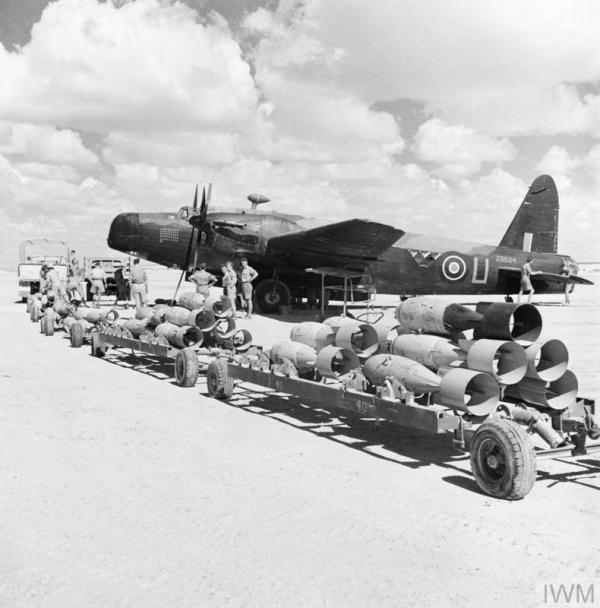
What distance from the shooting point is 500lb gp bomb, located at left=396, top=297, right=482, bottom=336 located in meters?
6.05

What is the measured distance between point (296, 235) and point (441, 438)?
1343 centimetres

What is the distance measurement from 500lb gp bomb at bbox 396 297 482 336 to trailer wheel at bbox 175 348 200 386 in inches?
135

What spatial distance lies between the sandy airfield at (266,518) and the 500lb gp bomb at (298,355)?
0.59m

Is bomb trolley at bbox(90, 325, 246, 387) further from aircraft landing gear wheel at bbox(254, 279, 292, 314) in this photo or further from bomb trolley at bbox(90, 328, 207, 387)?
aircraft landing gear wheel at bbox(254, 279, 292, 314)

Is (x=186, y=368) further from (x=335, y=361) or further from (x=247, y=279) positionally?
(x=247, y=279)

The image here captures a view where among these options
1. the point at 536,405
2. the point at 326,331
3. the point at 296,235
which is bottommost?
the point at 536,405

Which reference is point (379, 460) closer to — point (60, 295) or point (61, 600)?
point (61, 600)

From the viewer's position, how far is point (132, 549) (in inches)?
145

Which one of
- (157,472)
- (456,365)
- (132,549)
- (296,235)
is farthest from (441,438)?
(296,235)

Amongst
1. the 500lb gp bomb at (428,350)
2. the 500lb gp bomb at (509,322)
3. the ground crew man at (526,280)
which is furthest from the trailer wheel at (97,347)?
the ground crew man at (526,280)

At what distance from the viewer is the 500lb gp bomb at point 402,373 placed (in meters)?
5.72

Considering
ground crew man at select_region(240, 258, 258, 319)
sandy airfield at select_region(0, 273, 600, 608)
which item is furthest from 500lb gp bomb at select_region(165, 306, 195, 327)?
ground crew man at select_region(240, 258, 258, 319)

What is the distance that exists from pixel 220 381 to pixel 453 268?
15530 millimetres

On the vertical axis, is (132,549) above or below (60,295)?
below
